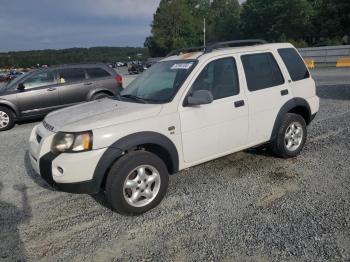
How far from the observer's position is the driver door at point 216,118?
411 cm

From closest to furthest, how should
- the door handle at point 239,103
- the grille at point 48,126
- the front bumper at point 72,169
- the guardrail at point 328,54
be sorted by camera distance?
the front bumper at point 72,169 → the grille at point 48,126 → the door handle at point 239,103 → the guardrail at point 328,54

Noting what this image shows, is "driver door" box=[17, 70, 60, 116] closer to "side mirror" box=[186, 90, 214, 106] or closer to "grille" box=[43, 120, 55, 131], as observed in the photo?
"grille" box=[43, 120, 55, 131]

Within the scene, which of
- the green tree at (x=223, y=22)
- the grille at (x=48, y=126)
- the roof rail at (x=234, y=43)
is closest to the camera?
the grille at (x=48, y=126)

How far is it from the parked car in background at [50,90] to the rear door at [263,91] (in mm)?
6241

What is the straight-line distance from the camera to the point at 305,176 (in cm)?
471

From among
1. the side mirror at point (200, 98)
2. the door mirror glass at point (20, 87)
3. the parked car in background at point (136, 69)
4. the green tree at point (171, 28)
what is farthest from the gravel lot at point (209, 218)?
the green tree at point (171, 28)

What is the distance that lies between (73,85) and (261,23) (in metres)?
56.4

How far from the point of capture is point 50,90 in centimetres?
954

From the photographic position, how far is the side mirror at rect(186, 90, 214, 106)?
154 inches

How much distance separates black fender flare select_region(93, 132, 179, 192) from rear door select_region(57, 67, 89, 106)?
260 inches

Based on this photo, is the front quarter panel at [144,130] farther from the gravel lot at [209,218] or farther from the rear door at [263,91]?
the rear door at [263,91]

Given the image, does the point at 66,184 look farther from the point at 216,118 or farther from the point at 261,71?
the point at 261,71

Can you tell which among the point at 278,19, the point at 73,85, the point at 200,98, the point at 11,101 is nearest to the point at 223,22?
the point at 278,19

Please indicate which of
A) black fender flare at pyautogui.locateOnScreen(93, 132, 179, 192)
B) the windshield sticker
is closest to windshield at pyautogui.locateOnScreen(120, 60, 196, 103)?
the windshield sticker
